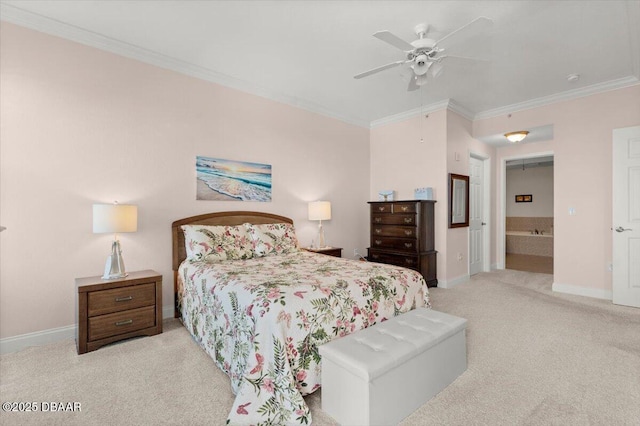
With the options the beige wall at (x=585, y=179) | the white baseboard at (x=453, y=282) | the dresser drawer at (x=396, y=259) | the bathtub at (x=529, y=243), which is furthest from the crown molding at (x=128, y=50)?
the bathtub at (x=529, y=243)

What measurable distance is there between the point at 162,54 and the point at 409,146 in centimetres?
375

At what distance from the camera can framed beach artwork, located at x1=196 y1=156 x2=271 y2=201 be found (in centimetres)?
366

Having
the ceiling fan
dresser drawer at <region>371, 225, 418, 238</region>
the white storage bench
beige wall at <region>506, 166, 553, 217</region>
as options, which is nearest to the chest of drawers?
dresser drawer at <region>371, 225, 418, 238</region>

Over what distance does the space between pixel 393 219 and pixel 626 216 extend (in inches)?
112

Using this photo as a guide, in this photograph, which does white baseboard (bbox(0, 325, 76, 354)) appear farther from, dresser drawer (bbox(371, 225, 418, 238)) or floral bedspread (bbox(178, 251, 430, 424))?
dresser drawer (bbox(371, 225, 418, 238))

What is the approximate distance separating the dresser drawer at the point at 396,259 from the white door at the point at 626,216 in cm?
241

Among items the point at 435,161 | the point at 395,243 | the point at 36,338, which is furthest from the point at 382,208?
the point at 36,338

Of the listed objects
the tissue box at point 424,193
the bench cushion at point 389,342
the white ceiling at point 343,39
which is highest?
the white ceiling at point 343,39

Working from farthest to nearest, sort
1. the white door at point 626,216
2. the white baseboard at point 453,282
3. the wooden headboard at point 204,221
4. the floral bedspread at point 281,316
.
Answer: the white baseboard at point 453,282 → the white door at point 626,216 → the wooden headboard at point 204,221 → the floral bedspread at point 281,316

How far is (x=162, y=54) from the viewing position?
10.8 feet

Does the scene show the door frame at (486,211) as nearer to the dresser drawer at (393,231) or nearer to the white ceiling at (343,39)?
the white ceiling at (343,39)

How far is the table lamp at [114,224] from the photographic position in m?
2.69

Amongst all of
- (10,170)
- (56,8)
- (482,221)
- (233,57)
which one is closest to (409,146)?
(482,221)

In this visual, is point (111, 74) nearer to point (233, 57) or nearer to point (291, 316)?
point (233, 57)
